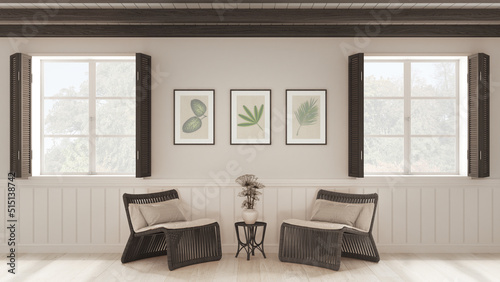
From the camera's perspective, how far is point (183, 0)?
3.86 metres

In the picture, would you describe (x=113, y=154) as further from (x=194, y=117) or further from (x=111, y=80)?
(x=194, y=117)

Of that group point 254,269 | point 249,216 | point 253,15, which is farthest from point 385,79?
point 254,269

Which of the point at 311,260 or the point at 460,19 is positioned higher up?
the point at 460,19

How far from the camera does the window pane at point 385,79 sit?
502 cm

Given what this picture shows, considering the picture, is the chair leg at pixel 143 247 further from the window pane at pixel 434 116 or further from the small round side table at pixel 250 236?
the window pane at pixel 434 116

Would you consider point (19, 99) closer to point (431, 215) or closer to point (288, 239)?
point (288, 239)

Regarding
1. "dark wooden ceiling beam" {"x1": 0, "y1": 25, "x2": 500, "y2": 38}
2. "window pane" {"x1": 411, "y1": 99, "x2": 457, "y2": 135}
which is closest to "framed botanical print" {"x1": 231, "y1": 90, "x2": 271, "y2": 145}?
"dark wooden ceiling beam" {"x1": 0, "y1": 25, "x2": 500, "y2": 38}

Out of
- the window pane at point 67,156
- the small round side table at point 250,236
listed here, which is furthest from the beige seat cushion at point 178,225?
the window pane at point 67,156

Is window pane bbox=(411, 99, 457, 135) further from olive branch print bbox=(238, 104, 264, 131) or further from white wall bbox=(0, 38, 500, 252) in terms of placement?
olive branch print bbox=(238, 104, 264, 131)

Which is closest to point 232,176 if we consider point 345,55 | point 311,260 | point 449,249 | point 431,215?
point 311,260

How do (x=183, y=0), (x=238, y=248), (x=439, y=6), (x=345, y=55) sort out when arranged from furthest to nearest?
(x=345, y=55) → (x=238, y=248) → (x=439, y=6) → (x=183, y=0)

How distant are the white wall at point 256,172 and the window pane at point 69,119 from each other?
1.55ft

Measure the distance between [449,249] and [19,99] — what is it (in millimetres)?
5470

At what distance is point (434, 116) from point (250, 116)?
2340 mm
